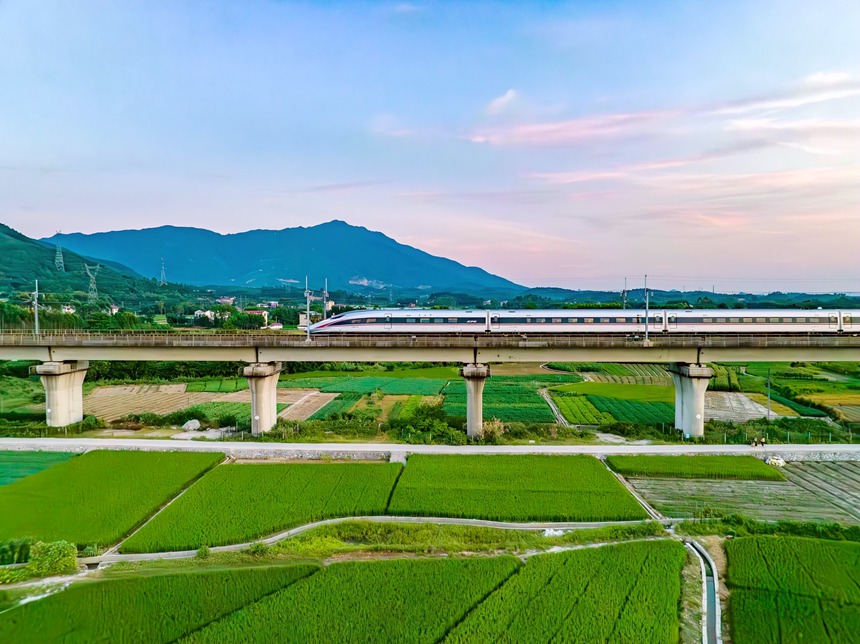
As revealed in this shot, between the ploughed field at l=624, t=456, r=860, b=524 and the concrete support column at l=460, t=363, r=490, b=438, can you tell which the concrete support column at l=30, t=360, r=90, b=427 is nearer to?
the concrete support column at l=460, t=363, r=490, b=438

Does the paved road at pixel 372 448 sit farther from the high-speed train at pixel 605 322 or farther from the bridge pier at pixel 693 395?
the high-speed train at pixel 605 322

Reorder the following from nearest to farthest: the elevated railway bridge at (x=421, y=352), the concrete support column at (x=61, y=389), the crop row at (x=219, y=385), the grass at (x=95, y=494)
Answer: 1. the grass at (x=95, y=494)
2. the elevated railway bridge at (x=421, y=352)
3. the concrete support column at (x=61, y=389)
4. the crop row at (x=219, y=385)

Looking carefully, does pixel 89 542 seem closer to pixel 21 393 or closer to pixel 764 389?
pixel 21 393

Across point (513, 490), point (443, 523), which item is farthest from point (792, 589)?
point (443, 523)

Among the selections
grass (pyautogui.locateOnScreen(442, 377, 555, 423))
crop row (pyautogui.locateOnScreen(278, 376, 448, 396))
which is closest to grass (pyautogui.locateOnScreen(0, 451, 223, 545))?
grass (pyautogui.locateOnScreen(442, 377, 555, 423))

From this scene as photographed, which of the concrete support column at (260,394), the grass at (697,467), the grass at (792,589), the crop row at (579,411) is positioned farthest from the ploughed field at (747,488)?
the concrete support column at (260,394)

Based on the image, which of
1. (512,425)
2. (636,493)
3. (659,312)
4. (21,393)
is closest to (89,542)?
(636,493)
